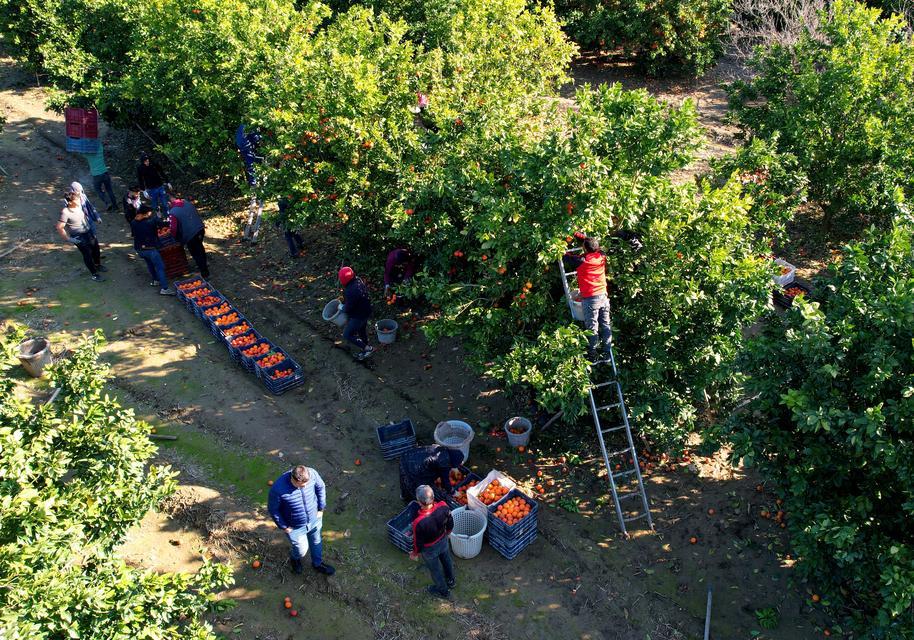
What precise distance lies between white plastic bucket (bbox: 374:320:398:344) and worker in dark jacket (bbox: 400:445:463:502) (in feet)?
12.6

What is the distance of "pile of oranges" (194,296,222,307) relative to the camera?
515 inches

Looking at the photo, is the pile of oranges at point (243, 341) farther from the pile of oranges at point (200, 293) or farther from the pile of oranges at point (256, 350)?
the pile of oranges at point (200, 293)

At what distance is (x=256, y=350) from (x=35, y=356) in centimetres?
392

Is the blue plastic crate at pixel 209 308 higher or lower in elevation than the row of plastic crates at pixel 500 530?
higher

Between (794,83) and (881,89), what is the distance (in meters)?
1.59

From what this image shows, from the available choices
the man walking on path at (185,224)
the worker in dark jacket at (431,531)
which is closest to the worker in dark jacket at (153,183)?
the man walking on path at (185,224)

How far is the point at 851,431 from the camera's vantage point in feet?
19.3

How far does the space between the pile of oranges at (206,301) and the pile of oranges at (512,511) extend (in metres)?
7.68

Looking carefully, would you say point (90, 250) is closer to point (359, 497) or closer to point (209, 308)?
point (209, 308)

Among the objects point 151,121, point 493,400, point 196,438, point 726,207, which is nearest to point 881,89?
point 726,207

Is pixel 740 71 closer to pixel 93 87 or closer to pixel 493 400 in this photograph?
pixel 493 400

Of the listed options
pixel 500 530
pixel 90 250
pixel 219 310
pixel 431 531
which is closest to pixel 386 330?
pixel 219 310

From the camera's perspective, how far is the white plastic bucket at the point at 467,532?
8469mm

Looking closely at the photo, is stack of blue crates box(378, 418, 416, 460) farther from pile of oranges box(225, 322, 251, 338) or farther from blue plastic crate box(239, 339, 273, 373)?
pile of oranges box(225, 322, 251, 338)
